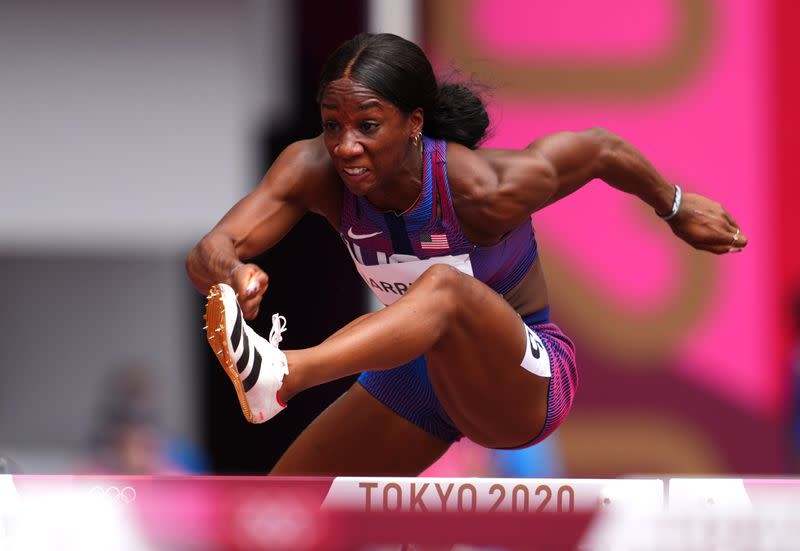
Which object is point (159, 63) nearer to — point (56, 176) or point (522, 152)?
point (56, 176)

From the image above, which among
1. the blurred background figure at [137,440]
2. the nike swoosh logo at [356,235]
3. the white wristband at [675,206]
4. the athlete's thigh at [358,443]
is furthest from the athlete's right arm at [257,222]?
the blurred background figure at [137,440]

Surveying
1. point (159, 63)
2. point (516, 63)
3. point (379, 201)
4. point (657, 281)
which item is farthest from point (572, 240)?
point (379, 201)

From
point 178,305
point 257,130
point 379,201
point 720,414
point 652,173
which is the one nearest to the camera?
point 379,201

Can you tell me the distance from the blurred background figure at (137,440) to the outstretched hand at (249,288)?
2.76 m

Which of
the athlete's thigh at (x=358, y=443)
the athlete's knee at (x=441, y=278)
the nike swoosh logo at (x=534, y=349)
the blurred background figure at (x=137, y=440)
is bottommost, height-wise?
the blurred background figure at (x=137, y=440)

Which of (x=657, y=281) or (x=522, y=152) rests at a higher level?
(x=522, y=152)

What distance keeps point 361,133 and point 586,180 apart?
2.17ft

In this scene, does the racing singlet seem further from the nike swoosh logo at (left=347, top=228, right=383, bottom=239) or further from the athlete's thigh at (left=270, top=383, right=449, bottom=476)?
the athlete's thigh at (left=270, top=383, right=449, bottom=476)

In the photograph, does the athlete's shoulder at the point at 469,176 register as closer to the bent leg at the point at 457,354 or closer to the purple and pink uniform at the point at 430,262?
the purple and pink uniform at the point at 430,262

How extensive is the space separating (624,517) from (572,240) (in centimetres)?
346

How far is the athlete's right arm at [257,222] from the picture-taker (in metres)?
3.24

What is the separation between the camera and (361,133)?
3275 mm

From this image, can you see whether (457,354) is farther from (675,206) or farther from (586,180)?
(675,206)

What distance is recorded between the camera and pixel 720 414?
6.20 meters
